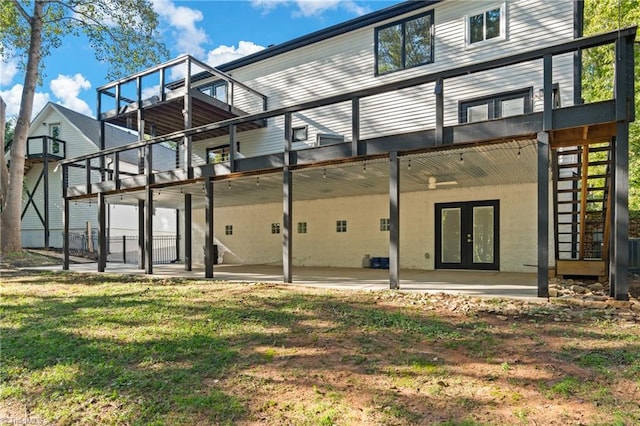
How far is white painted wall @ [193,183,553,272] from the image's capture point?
10109 mm

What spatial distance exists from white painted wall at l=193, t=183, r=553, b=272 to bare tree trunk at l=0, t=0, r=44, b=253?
6770 millimetres

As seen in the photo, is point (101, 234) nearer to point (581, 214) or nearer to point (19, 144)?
point (19, 144)

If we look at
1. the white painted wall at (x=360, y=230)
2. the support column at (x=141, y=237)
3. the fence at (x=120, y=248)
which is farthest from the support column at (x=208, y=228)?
the fence at (x=120, y=248)

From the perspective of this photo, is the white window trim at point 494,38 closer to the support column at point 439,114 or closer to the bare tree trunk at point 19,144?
the support column at point 439,114

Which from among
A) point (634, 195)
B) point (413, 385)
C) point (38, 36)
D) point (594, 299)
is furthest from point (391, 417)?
point (38, 36)

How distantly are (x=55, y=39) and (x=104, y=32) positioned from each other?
2.40m

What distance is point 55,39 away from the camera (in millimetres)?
16875

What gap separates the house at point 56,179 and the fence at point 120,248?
30 centimetres

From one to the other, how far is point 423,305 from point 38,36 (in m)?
18.1

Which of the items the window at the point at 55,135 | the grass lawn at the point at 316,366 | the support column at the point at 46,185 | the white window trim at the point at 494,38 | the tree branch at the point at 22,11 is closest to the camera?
the grass lawn at the point at 316,366

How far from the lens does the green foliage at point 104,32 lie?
16.1 m

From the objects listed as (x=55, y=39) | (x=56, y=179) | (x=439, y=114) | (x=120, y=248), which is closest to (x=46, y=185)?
(x=56, y=179)

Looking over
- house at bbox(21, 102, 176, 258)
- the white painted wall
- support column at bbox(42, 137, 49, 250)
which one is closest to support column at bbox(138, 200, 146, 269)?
the white painted wall

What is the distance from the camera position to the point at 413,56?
10664mm
